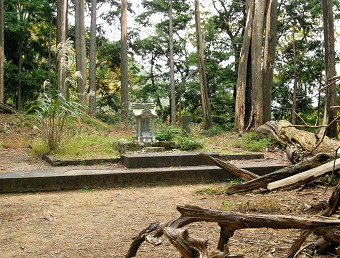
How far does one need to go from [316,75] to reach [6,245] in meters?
18.5

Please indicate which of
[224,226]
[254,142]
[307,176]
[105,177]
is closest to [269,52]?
[254,142]

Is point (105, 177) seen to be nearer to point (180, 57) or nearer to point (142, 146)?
point (142, 146)

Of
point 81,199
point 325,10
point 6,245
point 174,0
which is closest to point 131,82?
point 174,0

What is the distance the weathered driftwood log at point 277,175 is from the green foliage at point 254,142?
4.15 metres

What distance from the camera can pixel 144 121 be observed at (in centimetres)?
893

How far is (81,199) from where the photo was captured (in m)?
5.02

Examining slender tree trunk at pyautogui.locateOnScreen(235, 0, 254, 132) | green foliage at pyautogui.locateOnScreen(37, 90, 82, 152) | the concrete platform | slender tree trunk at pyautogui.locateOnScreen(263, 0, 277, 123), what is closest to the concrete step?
the concrete platform

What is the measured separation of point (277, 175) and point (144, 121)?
4820 millimetres

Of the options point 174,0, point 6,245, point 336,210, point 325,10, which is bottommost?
point 6,245

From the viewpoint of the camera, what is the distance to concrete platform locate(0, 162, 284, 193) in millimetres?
5445

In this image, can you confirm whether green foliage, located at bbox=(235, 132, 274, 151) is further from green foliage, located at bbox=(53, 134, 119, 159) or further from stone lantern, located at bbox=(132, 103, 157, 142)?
green foliage, located at bbox=(53, 134, 119, 159)

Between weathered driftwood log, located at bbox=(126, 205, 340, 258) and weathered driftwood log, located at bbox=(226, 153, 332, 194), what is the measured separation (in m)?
2.17

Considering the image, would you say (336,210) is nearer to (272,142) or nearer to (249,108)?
(272,142)

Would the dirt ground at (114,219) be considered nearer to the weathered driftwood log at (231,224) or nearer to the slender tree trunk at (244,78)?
the weathered driftwood log at (231,224)
